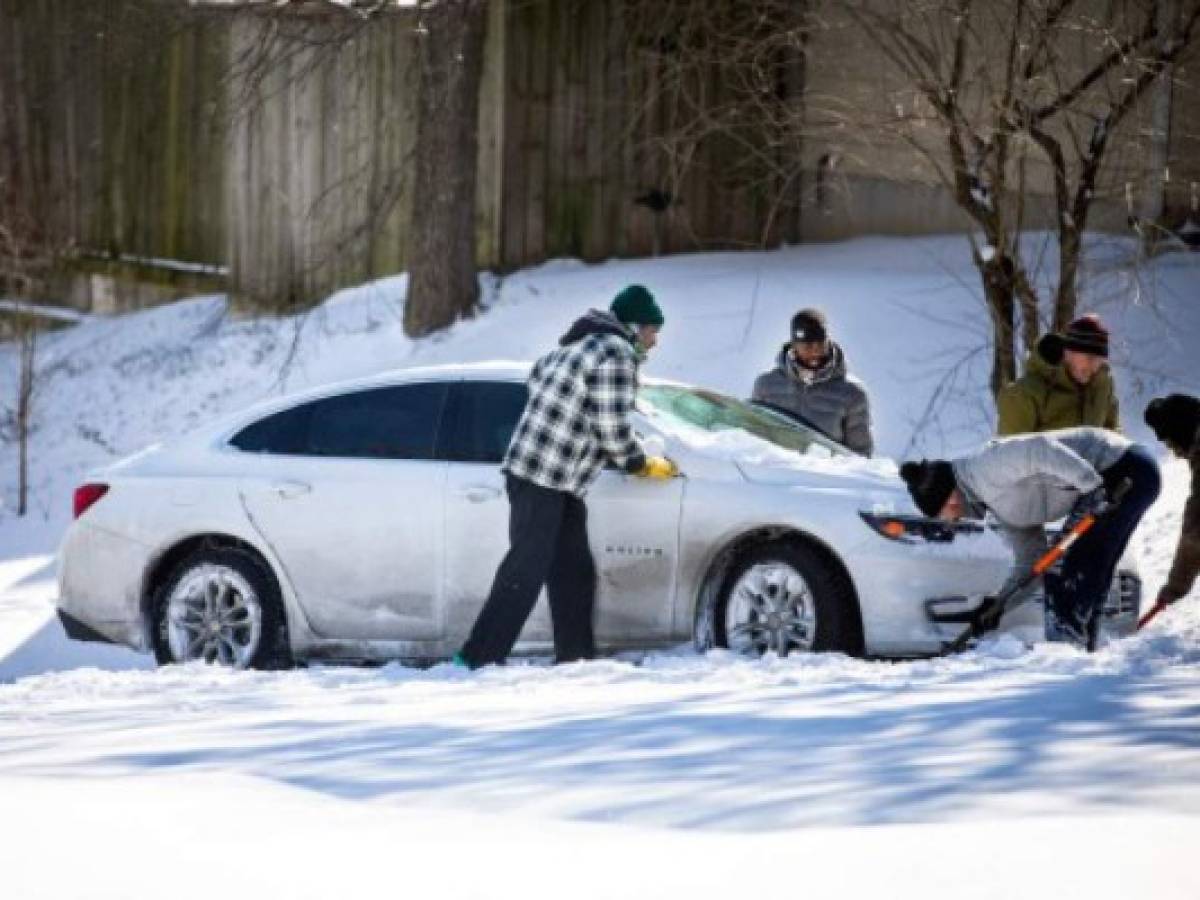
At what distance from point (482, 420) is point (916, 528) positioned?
6.23ft

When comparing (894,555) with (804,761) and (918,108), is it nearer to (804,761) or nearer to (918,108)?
(804,761)

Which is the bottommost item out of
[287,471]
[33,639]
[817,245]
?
[33,639]

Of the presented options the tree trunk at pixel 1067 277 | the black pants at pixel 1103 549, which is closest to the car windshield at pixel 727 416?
the black pants at pixel 1103 549

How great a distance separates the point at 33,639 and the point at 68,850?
723 cm

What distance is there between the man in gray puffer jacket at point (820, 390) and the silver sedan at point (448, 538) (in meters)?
0.82

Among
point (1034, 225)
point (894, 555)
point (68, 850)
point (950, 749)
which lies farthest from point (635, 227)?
point (68, 850)

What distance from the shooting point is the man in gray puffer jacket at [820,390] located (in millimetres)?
12594

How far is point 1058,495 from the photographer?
10430 mm

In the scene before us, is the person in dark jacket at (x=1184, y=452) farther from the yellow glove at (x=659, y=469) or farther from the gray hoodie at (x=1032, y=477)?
the yellow glove at (x=659, y=469)

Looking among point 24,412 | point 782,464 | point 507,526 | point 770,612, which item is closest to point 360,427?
point 507,526

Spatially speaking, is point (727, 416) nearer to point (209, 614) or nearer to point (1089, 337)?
point (1089, 337)

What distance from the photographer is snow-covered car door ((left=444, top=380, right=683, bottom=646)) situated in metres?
10.9

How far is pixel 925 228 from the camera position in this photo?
68.3 ft

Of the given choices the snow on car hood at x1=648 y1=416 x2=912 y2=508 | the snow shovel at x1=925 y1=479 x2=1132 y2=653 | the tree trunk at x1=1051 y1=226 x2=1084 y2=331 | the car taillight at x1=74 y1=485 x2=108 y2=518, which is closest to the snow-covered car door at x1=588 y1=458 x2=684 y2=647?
the snow on car hood at x1=648 y1=416 x2=912 y2=508
